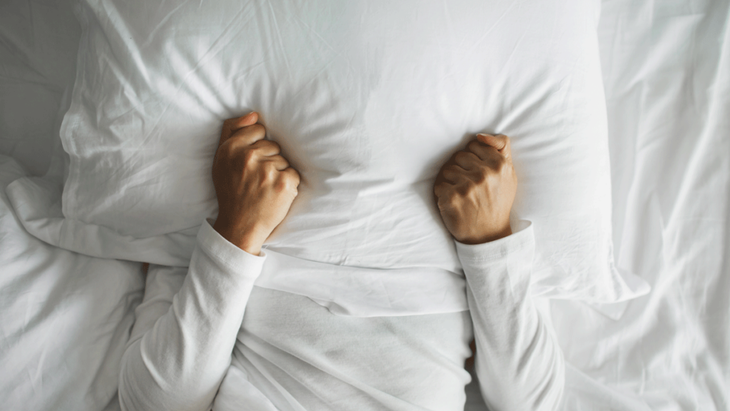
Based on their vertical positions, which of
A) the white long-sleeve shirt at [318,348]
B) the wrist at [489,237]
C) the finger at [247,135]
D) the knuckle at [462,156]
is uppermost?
the finger at [247,135]

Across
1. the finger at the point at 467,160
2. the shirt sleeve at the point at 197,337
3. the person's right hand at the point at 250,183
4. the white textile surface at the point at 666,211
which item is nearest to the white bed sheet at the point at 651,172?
the white textile surface at the point at 666,211

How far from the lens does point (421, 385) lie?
64 cm

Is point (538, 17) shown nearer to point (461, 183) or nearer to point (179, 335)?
point (461, 183)

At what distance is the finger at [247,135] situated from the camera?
24.3 inches

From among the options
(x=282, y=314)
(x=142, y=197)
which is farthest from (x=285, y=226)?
(x=142, y=197)

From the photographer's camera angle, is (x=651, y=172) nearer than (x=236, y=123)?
No

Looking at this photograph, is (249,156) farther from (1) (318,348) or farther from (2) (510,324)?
(2) (510,324)

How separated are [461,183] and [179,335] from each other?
0.48 meters

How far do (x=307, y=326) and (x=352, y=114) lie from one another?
33 centimetres

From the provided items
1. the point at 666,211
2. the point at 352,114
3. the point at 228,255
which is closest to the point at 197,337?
the point at 228,255

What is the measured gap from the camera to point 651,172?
826 millimetres

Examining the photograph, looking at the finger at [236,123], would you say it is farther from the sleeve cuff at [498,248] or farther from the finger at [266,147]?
the sleeve cuff at [498,248]

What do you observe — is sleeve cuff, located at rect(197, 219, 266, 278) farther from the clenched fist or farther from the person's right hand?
the clenched fist

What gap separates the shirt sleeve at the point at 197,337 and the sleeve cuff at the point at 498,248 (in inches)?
12.5
